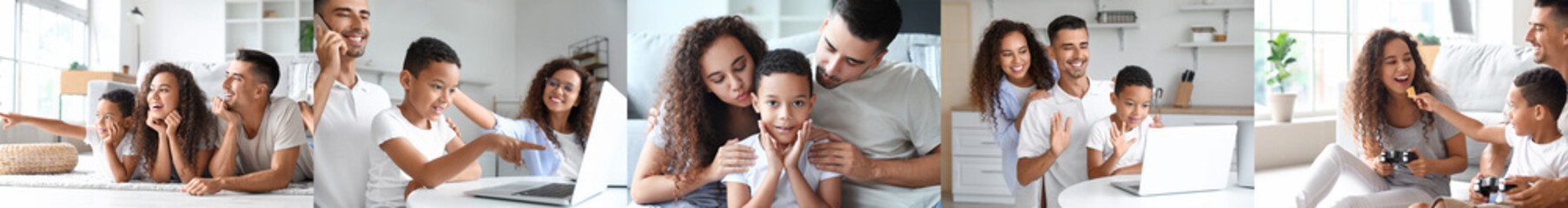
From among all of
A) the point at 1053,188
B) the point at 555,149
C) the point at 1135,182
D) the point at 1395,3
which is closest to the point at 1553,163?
the point at 1395,3

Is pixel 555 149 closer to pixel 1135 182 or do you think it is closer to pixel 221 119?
pixel 1135 182

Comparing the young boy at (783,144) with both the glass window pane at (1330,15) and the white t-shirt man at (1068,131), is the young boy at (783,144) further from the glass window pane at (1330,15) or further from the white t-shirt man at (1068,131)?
the glass window pane at (1330,15)

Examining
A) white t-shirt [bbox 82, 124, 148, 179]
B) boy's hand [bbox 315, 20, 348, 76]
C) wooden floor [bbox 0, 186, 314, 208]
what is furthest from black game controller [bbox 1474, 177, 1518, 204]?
white t-shirt [bbox 82, 124, 148, 179]

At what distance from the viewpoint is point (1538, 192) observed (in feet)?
10.8

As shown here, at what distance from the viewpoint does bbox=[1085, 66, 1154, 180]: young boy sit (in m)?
3.01

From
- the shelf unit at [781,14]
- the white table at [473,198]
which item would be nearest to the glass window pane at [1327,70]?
the shelf unit at [781,14]

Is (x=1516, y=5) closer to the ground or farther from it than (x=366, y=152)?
farther from it

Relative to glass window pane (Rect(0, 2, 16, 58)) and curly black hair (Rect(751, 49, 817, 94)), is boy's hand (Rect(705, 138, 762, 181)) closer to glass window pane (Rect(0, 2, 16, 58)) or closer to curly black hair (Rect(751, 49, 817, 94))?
curly black hair (Rect(751, 49, 817, 94))

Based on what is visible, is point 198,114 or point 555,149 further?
point 198,114

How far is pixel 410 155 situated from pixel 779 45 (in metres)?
1.19

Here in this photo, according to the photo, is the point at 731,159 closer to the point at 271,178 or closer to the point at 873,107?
the point at 873,107

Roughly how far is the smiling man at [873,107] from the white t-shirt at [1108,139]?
0.48 meters

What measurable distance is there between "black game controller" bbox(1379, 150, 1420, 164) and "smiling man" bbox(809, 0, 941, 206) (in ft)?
5.30

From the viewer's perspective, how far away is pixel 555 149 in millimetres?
3086
